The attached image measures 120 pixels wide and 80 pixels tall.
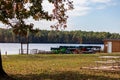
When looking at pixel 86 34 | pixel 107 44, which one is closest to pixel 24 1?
pixel 107 44

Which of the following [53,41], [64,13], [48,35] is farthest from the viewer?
[53,41]

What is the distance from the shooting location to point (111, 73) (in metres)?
20.9

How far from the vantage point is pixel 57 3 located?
1933 centimetres

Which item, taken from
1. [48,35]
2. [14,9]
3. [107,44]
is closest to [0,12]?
[14,9]

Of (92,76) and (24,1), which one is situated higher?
(24,1)

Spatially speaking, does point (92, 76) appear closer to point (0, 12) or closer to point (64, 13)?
point (64, 13)

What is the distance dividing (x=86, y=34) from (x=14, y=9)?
140m

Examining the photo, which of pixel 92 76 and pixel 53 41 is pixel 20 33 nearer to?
pixel 92 76

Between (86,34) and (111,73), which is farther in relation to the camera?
(86,34)

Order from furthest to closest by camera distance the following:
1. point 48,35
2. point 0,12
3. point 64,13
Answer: point 48,35
point 64,13
point 0,12

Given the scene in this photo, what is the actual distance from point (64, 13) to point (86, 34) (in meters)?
139

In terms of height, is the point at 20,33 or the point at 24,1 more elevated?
the point at 24,1

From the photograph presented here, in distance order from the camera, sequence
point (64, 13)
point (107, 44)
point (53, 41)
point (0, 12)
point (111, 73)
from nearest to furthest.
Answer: point (0, 12) → point (64, 13) → point (111, 73) → point (107, 44) → point (53, 41)

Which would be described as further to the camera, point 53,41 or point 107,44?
point 53,41
